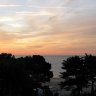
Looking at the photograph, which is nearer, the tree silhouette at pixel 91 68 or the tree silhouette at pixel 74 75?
the tree silhouette at pixel 74 75

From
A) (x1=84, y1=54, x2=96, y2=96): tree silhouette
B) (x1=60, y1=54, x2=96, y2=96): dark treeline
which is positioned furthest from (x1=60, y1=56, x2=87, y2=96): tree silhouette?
(x1=84, y1=54, x2=96, y2=96): tree silhouette

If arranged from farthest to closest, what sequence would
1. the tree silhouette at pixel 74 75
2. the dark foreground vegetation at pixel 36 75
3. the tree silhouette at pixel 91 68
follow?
1. the tree silhouette at pixel 91 68
2. the tree silhouette at pixel 74 75
3. the dark foreground vegetation at pixel 36 75

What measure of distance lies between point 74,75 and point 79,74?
2.81 ft

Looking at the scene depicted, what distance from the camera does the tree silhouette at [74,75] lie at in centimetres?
5600

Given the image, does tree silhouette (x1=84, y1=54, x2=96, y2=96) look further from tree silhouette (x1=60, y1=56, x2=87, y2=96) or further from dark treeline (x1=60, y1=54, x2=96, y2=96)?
tree silhouette (x1=60, y1=56, x2=87, y2=96)

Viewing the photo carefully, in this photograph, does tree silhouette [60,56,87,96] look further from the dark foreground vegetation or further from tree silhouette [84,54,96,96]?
tree silhouette [84,54,96,96]

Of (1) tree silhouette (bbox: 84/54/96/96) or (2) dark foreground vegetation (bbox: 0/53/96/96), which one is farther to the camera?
(1) tree silhouette (bbox: 84/54/96/96)

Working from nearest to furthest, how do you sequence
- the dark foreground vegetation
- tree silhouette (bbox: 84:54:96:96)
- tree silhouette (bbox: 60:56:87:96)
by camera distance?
1. the dark foreground vegetation
2. tree silhouette (bbox: 60:56:87:96)
3. tree silhouette (bbox: 84:54:96:96)

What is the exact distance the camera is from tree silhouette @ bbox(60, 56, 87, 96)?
56.0 metres

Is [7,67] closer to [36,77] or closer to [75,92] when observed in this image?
[36,77]

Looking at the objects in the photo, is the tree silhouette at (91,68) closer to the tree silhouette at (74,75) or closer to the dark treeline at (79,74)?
the dark treeline at (79,74)

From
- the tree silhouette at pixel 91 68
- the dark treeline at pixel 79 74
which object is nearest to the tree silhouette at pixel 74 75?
the dark treeline at pixel 79 74

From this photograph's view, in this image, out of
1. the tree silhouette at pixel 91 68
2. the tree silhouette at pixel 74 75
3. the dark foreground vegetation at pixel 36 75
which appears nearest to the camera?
the dark foreground vegetation at pixel 36 75

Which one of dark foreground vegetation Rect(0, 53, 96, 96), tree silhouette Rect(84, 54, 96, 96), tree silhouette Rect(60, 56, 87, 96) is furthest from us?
tree silhouette Rect(84, 54, 96, 96)
